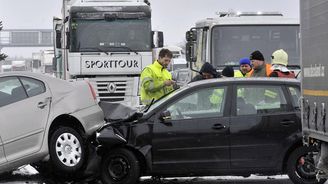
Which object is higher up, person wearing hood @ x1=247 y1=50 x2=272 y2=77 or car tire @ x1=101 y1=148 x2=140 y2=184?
person wearing hood @ x1=247 y1=50 x2=272 y2=77

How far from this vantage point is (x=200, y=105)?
7895 millimetres

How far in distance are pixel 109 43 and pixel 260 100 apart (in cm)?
689

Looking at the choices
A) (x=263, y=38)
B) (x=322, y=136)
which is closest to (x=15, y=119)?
(x=322, y=136)

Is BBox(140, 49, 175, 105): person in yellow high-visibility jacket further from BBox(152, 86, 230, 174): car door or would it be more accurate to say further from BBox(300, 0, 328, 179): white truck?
BBox(300, 0, 328, 179): white truck

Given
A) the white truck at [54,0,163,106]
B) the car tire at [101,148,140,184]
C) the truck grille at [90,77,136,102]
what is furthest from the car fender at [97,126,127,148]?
the truck grille at [90,77,136,102]

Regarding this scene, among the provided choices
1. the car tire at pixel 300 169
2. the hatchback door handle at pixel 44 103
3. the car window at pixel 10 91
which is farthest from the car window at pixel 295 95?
the car window at pixel 10 91

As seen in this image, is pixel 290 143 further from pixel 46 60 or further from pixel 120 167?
pixel 46 60

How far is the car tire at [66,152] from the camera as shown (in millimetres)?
8727

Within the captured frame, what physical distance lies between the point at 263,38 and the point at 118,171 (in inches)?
243

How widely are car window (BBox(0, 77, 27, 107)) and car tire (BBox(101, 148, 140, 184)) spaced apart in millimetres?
1509

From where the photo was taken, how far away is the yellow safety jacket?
383 inches

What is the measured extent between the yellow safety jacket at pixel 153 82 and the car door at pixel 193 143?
6.18 ft

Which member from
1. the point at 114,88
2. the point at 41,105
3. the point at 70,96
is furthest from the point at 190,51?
the point at 41,105

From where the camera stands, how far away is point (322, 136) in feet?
18.3
